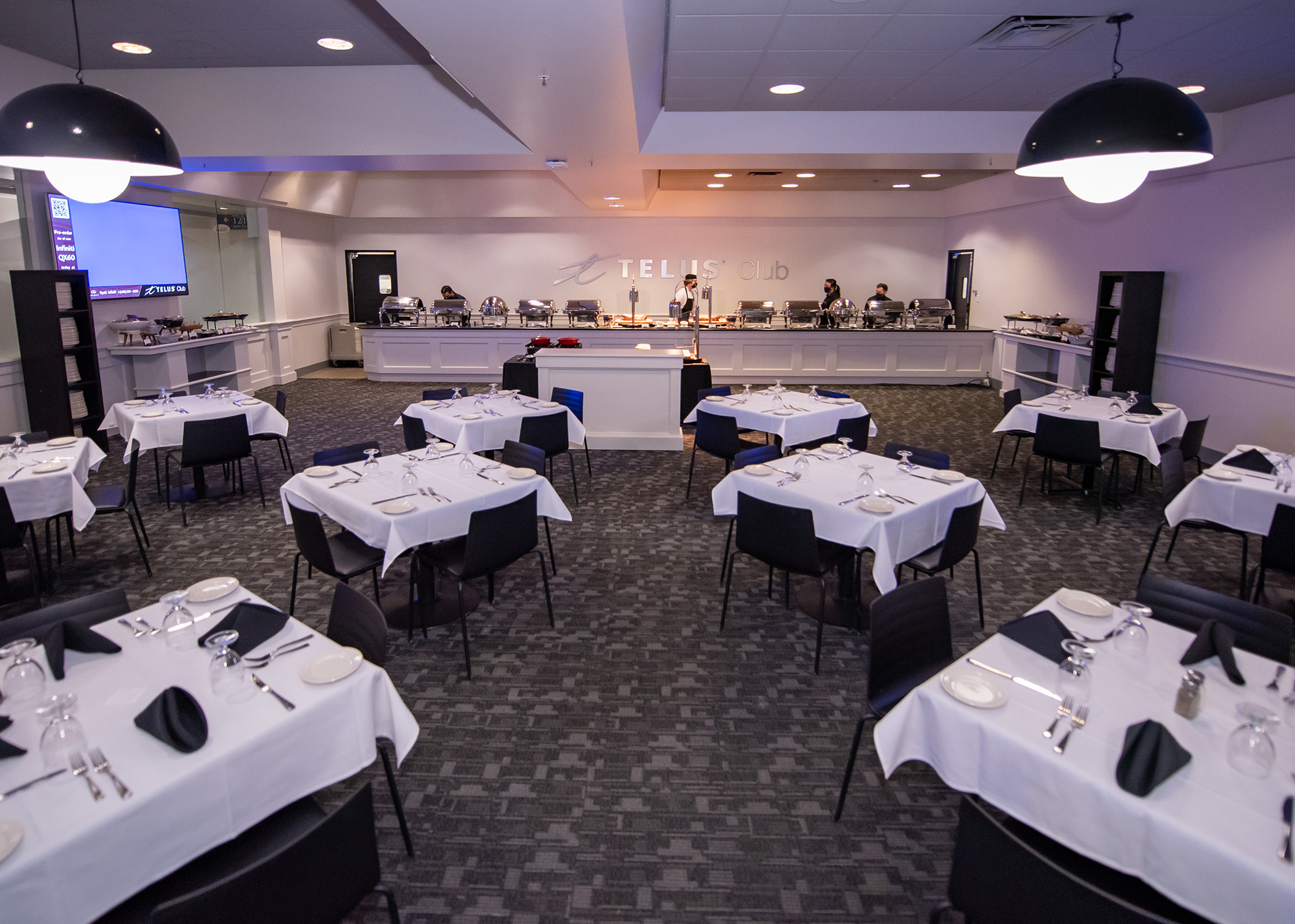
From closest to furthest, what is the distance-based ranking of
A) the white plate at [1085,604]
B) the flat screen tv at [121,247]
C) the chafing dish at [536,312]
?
1. the white plate at [1085,604]
2. the flat screen tv at [121,247]
3. the chafing dish at [536,312]

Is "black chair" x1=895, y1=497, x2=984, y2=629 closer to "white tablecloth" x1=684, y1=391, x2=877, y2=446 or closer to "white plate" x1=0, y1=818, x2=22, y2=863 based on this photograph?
"white tablecloth" x1=684, y1=391, x2=877, y2=446

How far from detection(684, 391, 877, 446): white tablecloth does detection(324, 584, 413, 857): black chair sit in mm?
3545

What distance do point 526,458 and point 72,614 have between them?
236 centimetres

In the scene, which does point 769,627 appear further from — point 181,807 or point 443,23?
point 443,23

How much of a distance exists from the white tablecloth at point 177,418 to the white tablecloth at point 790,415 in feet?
11.3

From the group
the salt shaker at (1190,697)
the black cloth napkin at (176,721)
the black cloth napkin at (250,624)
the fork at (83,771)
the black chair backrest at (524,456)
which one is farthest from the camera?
the black chair backrest at (524,456)

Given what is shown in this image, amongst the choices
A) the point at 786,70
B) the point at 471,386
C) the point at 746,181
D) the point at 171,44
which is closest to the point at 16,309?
the point at 171,44

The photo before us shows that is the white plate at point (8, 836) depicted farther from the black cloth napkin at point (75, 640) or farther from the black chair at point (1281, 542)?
the black chair at point (1281, 542)

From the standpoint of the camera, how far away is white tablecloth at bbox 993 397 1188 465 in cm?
543

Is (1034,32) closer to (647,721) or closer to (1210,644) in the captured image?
(1210,644)

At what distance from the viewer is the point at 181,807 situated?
1684 millimetres

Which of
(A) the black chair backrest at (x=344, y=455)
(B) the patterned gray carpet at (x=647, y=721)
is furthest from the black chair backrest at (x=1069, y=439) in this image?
(A) the black chair backrest at (x=344, y=455)

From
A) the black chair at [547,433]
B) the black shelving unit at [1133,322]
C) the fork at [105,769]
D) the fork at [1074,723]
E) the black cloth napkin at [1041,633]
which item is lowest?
the fork at [105,769]

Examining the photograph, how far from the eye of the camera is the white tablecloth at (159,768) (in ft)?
4.97
